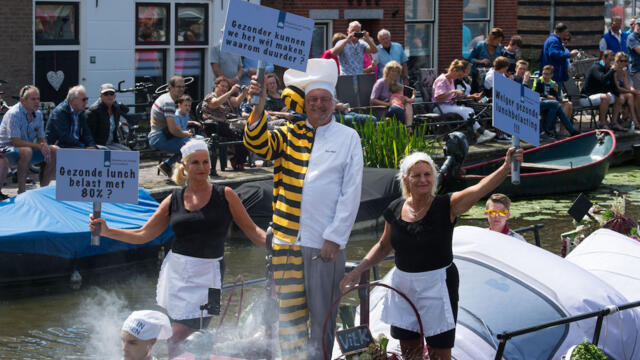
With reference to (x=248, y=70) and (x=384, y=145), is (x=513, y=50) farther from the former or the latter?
(x=384, y=145)

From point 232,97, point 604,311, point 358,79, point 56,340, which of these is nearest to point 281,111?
point 232,97

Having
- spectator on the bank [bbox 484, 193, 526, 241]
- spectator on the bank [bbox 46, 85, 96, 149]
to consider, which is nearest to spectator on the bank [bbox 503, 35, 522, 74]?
spectator on the bank [bbox 46, 85, 96, 149]

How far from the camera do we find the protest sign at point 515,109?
5.87m

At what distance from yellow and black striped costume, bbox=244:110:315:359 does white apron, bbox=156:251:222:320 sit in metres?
0.45

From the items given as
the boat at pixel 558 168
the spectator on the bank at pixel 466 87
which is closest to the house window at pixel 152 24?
the spectator on the bank at pixel 466 87

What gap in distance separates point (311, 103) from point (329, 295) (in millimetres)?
1154

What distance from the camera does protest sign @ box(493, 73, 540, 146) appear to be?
19.2 ft

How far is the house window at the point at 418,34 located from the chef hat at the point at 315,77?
1513 centimetres

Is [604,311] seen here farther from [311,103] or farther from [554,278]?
[311,103]

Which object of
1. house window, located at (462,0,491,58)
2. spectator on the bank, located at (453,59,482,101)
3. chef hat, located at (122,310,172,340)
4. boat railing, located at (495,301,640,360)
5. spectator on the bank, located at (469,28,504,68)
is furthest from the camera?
house window, located at (462,0,491,58)

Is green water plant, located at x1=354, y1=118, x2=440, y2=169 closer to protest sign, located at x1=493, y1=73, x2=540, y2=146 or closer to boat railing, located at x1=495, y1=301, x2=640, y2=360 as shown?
protest sign, located at x1=493, y1=73, x2=540, y2=146

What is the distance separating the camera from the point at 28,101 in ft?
37.9

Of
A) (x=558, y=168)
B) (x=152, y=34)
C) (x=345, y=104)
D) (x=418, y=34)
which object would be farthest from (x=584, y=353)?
(x=418, y=34)

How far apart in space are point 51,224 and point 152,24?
307 inches
